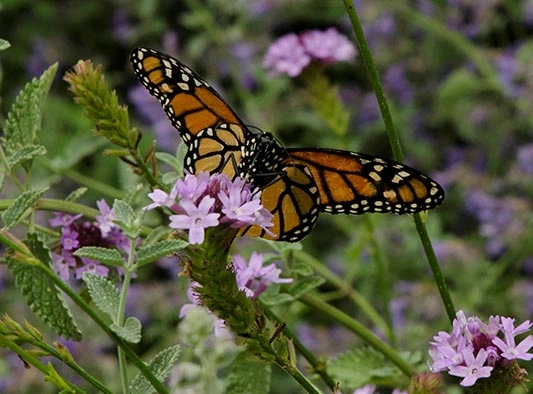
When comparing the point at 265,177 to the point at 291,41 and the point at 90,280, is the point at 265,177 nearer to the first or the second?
the point at 90,280

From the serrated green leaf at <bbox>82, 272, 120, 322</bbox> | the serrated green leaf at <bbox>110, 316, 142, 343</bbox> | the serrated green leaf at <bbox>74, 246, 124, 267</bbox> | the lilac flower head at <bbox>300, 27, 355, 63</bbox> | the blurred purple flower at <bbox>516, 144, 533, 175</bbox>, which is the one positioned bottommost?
the blurred purple flower at <bbox>516, 144, 533, 175</bbox>

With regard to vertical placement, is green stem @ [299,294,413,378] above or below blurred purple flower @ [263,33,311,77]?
below

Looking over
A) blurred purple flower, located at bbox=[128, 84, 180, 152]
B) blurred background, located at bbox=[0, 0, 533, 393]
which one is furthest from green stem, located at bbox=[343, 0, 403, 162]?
blurred purple flower, located at bbox=[128, 84, 180, 152]

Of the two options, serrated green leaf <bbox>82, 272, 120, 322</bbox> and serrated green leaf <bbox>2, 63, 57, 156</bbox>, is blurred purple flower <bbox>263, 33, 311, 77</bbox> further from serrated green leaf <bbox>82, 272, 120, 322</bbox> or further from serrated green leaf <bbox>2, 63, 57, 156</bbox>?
serrated green leaf <bbox>82, 272, 120, 322</bbox>

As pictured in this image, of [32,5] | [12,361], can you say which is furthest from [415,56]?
[12,361]

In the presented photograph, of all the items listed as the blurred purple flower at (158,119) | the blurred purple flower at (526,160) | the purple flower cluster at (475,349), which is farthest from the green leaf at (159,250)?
the blurred purple flower at (158,119)

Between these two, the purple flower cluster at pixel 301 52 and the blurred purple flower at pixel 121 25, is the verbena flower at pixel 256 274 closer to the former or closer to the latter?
the purple flower cluster at pixel 301 52
